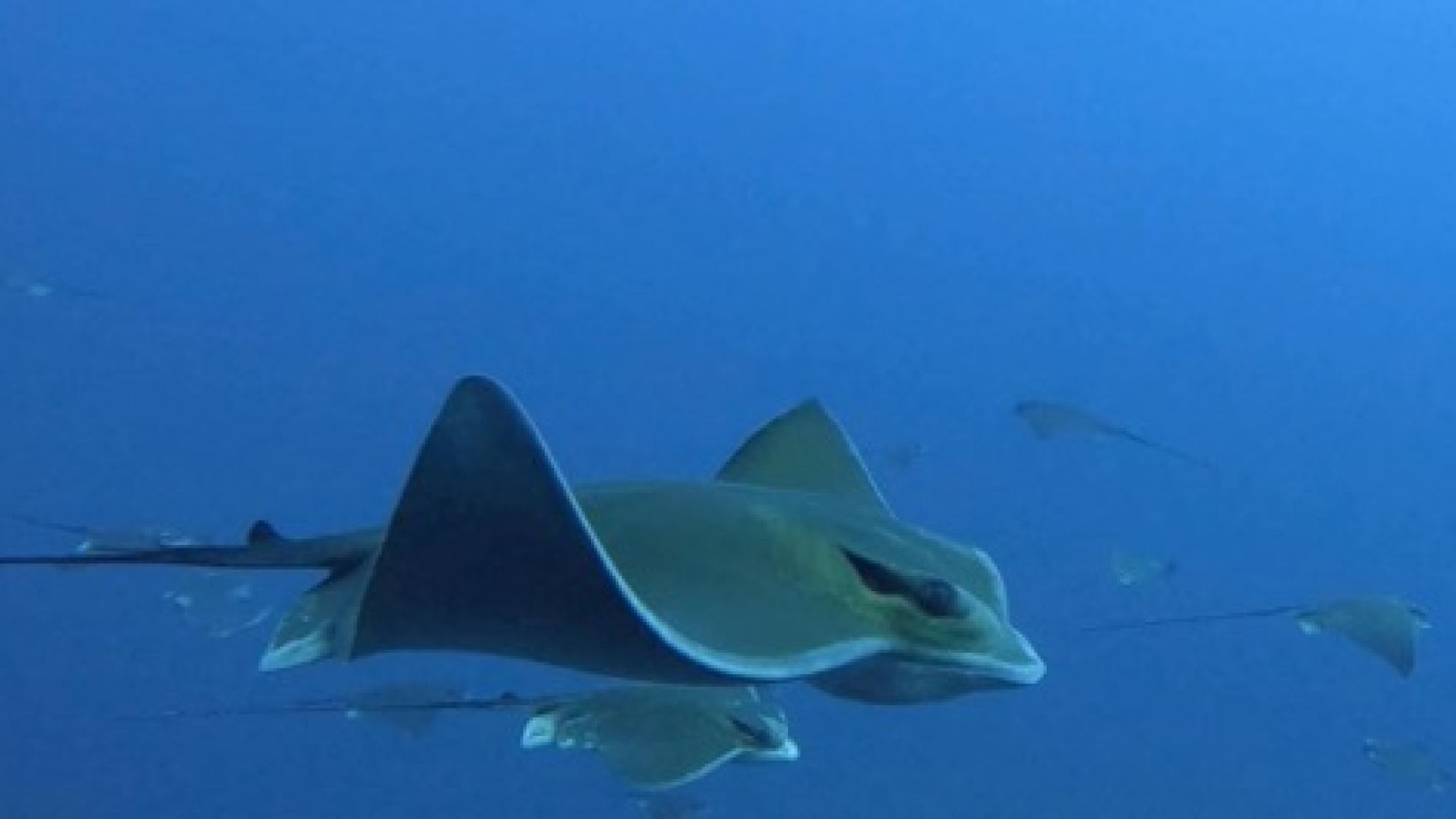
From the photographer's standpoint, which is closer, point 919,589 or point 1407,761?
point 919,589

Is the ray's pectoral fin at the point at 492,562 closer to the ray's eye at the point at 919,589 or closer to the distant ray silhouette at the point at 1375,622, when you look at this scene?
the ray's eye at the point at 919,589

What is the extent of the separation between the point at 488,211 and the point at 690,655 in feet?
70.6

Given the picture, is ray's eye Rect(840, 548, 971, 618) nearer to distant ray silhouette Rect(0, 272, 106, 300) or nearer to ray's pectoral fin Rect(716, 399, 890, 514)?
ray's pectoral fin Rect(716, 399, 890, 514)

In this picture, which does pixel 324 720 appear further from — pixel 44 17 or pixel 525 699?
pixel 44 17

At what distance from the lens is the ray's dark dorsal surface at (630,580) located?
6.17 feet

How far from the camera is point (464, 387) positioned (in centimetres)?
182

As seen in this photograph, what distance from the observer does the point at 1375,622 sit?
536cm

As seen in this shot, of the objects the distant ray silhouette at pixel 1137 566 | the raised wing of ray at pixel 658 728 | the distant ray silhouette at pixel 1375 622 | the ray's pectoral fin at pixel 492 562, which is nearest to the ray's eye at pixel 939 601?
the ray's pectoral fin at pixel 492 562

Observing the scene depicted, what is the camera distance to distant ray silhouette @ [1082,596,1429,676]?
526cm

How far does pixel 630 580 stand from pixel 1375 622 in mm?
3868

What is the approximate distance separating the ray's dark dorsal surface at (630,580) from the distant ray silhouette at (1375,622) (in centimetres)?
301

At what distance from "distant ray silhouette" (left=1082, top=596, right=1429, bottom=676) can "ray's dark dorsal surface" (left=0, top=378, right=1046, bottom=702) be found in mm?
3006

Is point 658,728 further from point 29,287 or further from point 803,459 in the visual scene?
point 29,287

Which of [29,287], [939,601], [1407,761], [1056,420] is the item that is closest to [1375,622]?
[1407,761]
